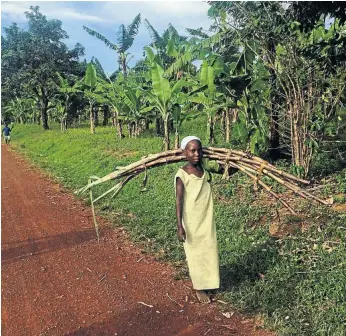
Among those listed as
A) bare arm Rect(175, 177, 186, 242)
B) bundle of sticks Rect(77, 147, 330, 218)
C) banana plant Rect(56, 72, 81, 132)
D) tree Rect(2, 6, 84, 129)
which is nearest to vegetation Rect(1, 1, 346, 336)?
bundle of sticks Rect(77, 147, 330, 218)

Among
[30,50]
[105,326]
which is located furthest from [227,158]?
[30,50]

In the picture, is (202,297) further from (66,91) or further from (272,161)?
(66,91)

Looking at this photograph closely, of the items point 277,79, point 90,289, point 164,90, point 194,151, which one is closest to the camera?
point 194,151

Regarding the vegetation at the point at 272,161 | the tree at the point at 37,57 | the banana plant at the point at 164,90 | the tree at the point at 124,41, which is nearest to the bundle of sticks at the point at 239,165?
the vegetation at the point at 272,161

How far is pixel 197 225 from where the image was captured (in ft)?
13.0

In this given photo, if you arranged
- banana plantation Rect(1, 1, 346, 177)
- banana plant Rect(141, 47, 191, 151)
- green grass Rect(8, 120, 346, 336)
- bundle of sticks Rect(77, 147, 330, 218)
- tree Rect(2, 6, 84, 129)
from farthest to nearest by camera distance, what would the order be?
tree Rect(2, 6, 84, 129), banana plant Rect(141, 47, 191, 151), banana plantation Rect(1, 1, 346, 177), bundle of sticks Rect(77, 147, 330, 218), green grass Rect(8, 120, 346, 336)

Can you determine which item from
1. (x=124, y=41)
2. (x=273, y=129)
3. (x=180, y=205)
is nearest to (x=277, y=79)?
(x=273, y=129)

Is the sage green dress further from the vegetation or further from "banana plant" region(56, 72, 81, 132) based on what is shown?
"banana plant" region(56, 72, 81, 132)

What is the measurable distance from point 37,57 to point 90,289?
23183mm

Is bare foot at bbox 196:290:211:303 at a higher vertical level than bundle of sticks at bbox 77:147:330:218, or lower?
lower

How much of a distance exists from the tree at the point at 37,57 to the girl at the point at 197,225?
73.3 feet

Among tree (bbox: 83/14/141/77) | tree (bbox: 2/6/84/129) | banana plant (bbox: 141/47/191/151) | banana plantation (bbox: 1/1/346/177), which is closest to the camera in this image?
banana plantation (bbox: 1/1/346/177)

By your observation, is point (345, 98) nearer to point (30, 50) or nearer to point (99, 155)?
point (99, 155)

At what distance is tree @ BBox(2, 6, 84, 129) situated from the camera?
25078mm
